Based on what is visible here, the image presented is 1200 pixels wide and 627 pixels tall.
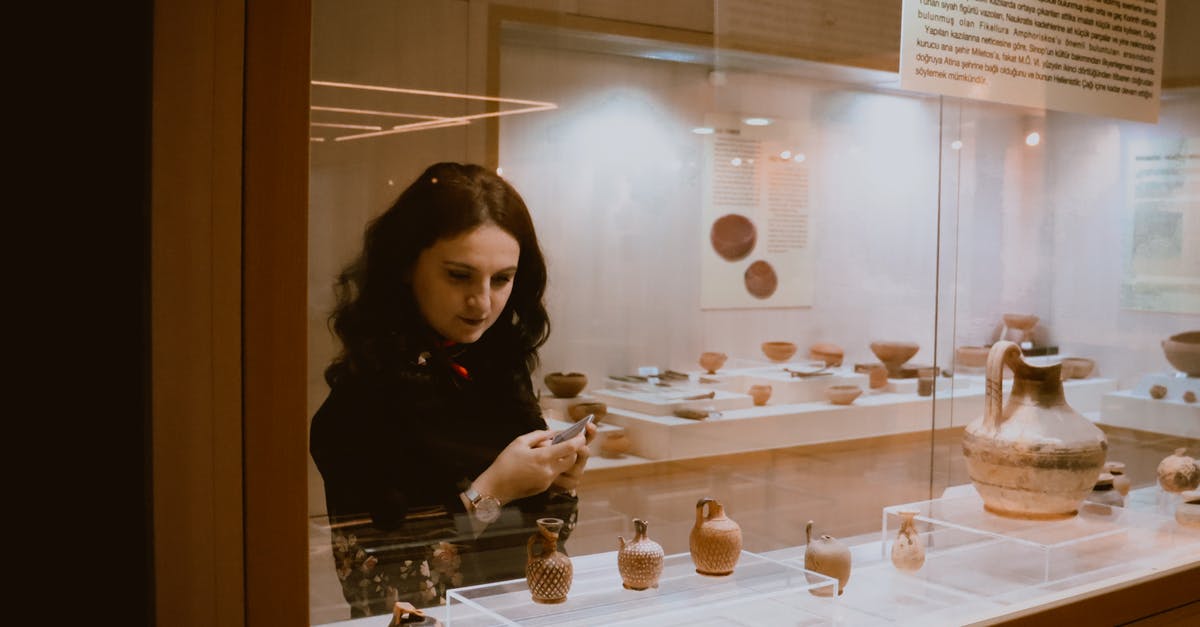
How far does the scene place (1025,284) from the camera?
3750 mm

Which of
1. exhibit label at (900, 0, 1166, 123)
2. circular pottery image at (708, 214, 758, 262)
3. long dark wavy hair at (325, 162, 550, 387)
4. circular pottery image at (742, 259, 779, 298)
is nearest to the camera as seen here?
long dark wavy hair at (325, 162, 550, 387)

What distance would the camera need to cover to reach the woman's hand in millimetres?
2361

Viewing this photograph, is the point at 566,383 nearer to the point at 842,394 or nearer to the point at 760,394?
→ the point at 760,394

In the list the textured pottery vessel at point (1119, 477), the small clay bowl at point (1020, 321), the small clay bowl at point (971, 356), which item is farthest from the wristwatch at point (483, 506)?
the textured pottery vessel at point (1119, 477)

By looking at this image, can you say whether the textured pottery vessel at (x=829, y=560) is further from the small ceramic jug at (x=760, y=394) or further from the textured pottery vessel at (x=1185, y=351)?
the textured pottery vessel at (x=1185, y=351)

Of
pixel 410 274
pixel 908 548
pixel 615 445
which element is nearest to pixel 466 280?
pixel 410 274

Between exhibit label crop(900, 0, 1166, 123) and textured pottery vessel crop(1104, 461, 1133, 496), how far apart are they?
1.25 m

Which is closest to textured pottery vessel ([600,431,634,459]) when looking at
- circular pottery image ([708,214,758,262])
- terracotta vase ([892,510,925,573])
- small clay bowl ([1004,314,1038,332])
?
circular pottery image ([708,214,758,262])

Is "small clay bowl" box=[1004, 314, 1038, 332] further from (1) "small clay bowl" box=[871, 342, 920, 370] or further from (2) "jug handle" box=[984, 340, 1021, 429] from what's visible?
(2) "jug handle" box=[984, 340, 1021, 429]

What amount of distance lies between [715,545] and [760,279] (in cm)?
87

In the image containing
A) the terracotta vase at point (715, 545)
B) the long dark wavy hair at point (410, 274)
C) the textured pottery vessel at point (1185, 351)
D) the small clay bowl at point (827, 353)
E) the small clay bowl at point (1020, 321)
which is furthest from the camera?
the textured pottery vessel at point (1185, 351)

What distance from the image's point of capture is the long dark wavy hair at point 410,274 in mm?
2004

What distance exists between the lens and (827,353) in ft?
11.3

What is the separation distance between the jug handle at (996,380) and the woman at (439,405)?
4.55ft
